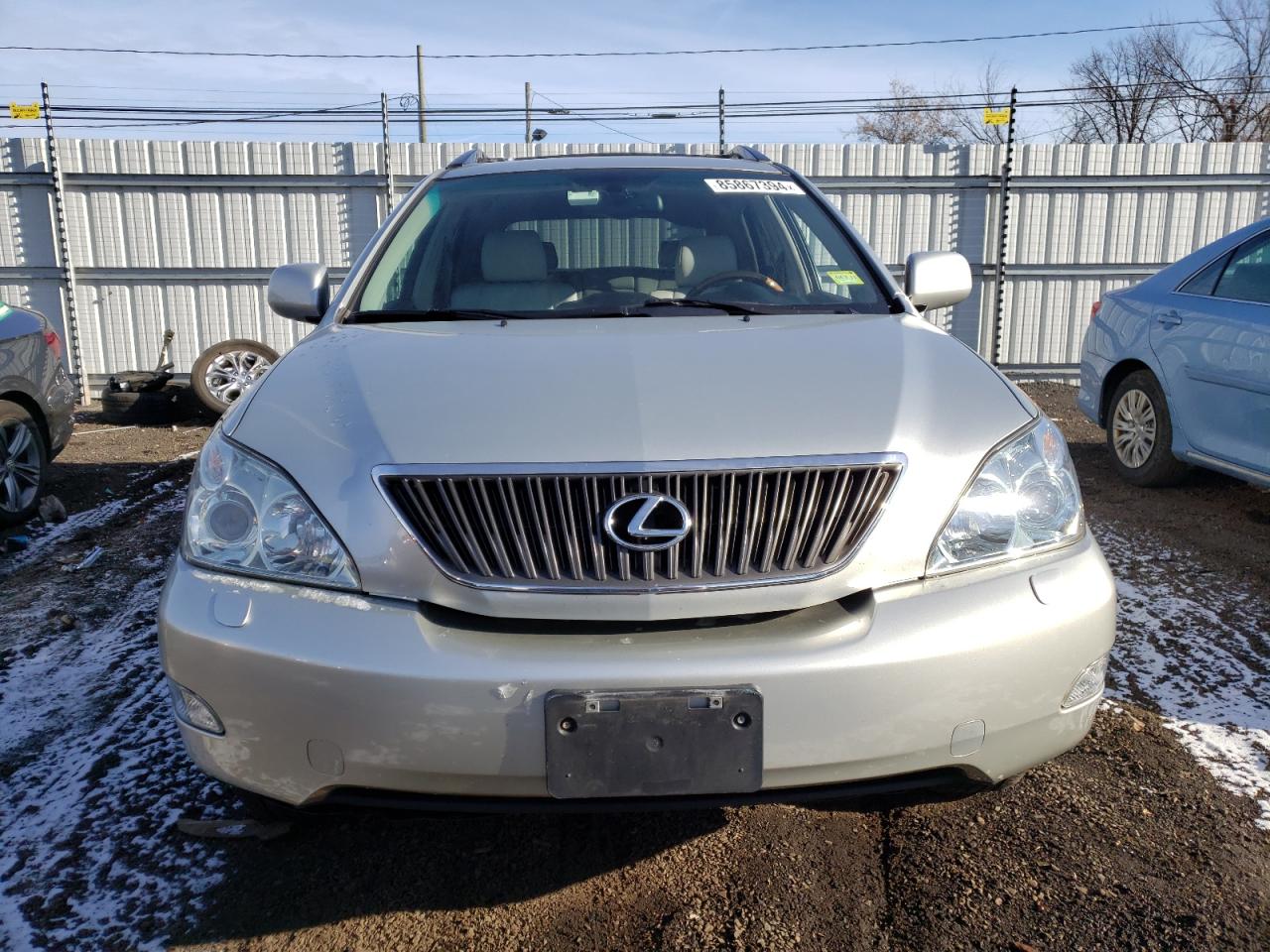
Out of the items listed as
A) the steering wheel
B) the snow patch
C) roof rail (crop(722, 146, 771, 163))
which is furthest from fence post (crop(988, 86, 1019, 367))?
the steering wheel

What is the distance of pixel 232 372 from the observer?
8.67 meters

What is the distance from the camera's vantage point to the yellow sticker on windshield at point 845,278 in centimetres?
290

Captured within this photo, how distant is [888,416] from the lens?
190cm

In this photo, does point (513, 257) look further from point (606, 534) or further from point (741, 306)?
point (606, 534)

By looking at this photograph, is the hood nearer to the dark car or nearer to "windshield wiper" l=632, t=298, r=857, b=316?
"windshield wiper" l=632, t=298, r=857, b=316

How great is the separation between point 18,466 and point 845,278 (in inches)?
174

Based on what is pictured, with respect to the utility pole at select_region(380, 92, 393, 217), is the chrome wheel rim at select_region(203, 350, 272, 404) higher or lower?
lower

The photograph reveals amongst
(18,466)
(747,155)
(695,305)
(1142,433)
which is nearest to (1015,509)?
(695,305)

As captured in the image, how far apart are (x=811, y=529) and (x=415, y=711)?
29.5 inches

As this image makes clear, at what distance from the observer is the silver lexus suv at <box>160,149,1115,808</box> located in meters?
1.66

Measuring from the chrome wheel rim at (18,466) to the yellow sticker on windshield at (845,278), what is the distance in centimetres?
432

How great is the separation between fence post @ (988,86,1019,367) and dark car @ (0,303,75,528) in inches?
345

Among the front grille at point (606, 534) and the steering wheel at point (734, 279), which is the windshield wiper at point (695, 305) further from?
the front grille at point (606, 534)

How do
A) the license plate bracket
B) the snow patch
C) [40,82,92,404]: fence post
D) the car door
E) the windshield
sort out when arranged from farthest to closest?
[40,82,92,404]: fence post
the car door
the windshield
the snow patch
the license plate bracket
